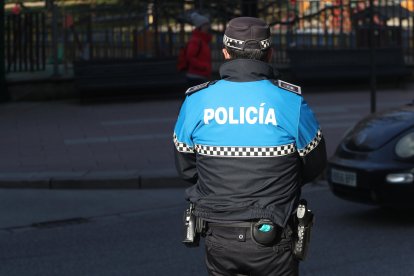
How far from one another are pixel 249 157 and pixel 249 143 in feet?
0.19

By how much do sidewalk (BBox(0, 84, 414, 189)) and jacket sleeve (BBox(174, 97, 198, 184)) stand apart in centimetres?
629

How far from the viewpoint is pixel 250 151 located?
12.6ft

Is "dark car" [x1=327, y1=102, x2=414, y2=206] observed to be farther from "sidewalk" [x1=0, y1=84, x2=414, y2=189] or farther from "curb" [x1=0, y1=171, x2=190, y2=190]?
"sidewalk" [x1=0, y1=84, x2=414, y2=189]

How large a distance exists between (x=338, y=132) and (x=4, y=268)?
23.1 ft

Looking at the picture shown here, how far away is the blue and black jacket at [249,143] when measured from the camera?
12.6 ft

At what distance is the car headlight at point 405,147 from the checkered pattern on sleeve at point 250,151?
13.7 feet

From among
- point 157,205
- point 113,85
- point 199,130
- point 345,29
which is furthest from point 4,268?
point 345,29

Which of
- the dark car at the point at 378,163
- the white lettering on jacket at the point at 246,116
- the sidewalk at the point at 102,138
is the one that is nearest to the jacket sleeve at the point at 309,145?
the white lettering on jacket at the point at 246,116

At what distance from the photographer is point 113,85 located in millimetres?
16406

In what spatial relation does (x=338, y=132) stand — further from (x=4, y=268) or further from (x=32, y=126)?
(x=4, y=268)

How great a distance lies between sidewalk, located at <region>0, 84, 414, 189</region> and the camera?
10.4 meters

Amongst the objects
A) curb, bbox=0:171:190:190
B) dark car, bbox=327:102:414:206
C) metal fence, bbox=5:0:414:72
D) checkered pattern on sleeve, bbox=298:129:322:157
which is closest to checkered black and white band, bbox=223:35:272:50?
checkered pattern on sleeve, bbox=298:129:322:157

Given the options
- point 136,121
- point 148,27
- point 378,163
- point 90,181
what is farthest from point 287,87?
point 148,27

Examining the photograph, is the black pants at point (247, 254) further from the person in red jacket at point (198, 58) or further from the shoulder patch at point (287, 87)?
the person in red jacket at point (198, 58)
